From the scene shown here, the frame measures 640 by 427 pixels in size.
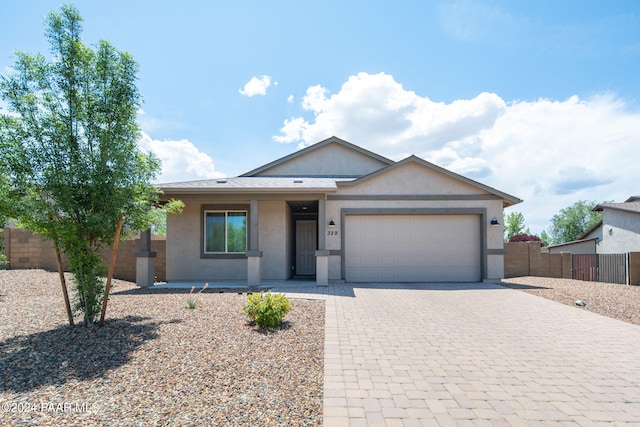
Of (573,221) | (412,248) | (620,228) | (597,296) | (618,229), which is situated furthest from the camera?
(573,221)

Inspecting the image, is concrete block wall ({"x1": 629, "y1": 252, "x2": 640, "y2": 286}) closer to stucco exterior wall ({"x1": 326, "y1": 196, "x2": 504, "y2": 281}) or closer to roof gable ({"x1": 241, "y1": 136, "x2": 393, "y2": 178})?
stucco exterior wall ({"x1": 326, "y1": 196, "x2": 504, "y2": 281})

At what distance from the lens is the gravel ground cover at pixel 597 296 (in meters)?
7.56

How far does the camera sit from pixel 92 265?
18.8 ft

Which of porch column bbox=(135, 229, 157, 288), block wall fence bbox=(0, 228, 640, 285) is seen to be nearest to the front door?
block wall fence bbox=(0, 228, 640, 285)

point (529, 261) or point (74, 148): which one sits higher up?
point (74, 148)

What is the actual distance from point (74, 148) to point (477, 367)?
22.2ft

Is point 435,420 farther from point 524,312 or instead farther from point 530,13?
point 530,13

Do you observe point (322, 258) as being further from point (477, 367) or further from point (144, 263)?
point (477, 367)

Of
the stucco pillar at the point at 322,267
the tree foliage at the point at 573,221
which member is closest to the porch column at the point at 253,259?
the stucco pillar at the point at 322,267

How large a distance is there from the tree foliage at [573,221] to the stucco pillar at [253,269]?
5098cm

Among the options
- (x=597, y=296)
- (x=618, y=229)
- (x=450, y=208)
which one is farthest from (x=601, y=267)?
(x=618, y=229)

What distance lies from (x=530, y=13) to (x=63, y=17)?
10.2 meters

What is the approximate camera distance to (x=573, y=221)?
156ft

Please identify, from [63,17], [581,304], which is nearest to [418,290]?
[581,304]
